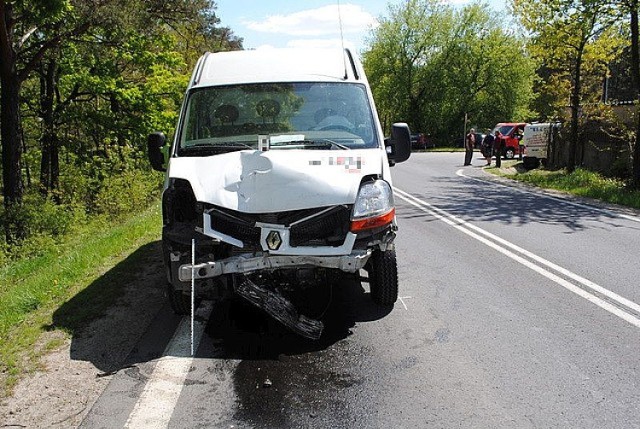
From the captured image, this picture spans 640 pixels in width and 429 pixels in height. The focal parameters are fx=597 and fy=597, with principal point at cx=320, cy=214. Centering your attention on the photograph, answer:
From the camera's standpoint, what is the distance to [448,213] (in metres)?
12.5

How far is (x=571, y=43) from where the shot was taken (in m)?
20.7

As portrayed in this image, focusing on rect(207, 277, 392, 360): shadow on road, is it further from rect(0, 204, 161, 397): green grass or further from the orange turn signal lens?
rect(0, 204, 161, 397): green grass

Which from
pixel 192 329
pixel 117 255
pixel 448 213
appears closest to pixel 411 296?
pixel 192 329

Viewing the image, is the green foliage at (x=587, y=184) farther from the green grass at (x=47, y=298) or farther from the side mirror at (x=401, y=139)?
the green grass at (x=47, y=298)

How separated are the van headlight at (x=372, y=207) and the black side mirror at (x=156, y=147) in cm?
232

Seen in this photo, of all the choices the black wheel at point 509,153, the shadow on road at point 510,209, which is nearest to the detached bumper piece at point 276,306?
the shadow on road at point 510,209

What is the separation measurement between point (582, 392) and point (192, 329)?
9.76 feet

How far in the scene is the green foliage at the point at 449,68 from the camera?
58.3 meters

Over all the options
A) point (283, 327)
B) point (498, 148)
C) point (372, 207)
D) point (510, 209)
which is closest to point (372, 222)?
point (372, 207)

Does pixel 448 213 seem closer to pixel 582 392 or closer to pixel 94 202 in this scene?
pixel 582 392

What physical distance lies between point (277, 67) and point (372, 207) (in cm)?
239

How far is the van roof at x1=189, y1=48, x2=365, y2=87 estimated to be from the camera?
6.22 m

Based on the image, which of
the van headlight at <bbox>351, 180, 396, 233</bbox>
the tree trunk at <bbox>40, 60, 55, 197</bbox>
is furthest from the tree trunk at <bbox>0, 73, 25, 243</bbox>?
the van headlight at <bbox>351, 180, 396, 233</bbox>

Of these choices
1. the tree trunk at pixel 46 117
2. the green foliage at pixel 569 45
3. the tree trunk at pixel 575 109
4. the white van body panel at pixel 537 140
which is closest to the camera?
the green foliage at pixel 569 45
